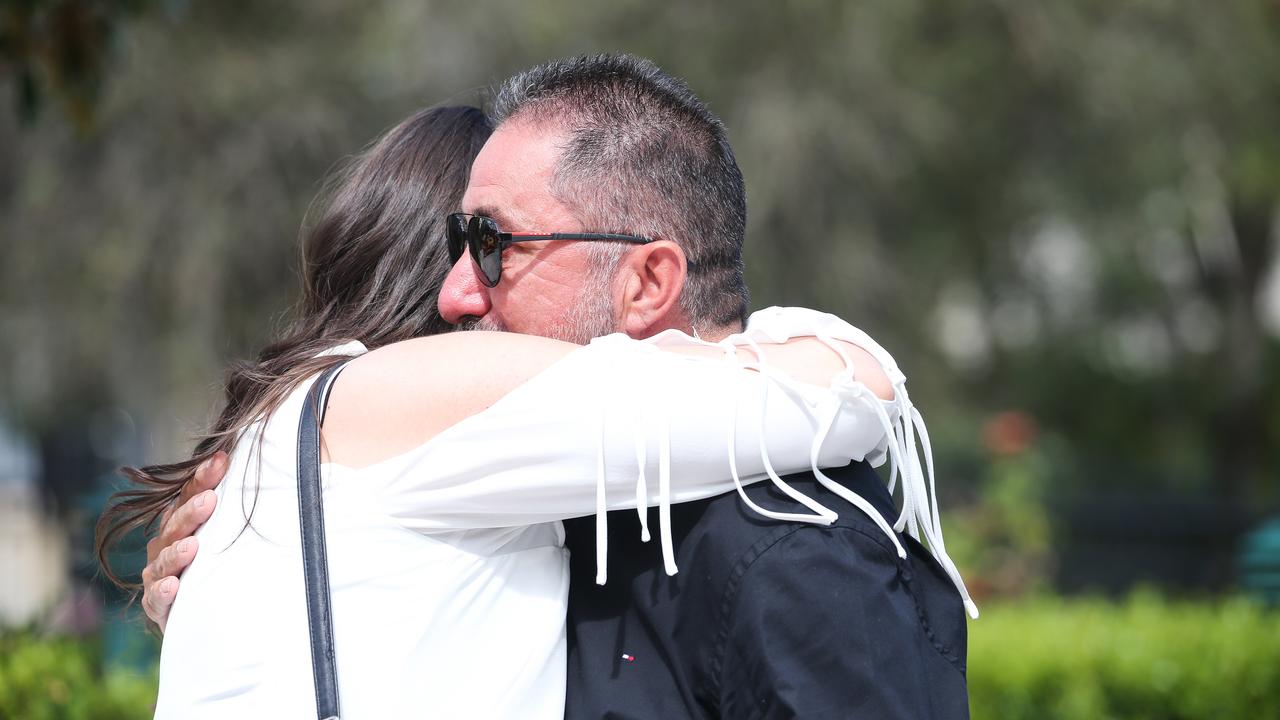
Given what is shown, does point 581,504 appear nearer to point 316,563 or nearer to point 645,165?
point 316,563

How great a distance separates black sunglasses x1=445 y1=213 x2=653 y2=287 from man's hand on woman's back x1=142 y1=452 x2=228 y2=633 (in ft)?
1.47

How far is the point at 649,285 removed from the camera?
174 centimetres

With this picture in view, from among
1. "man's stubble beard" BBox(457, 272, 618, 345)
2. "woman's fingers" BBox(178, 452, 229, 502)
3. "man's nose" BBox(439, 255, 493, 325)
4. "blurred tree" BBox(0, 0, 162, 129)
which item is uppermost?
"blurred tree" BBox(0, 0, 162, 129)

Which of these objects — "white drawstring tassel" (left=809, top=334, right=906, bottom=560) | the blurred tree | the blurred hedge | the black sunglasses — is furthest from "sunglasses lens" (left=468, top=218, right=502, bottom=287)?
the blurred hedge

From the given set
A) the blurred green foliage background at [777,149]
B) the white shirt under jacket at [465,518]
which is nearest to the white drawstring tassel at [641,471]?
the white shirt under jacket at [465,518]

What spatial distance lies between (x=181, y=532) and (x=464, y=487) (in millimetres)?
490

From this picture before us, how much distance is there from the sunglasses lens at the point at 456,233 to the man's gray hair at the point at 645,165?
0.15 m

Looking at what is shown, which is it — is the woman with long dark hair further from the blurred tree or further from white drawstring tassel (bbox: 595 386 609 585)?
the blurred tree

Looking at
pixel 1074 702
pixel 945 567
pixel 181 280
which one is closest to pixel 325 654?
pixel 945 567

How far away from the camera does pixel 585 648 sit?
158 cm

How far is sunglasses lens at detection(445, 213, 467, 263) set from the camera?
1766 mm

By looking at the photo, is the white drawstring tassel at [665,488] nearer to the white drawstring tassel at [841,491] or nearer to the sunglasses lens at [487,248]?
the white drawstring tassel at [841,491]

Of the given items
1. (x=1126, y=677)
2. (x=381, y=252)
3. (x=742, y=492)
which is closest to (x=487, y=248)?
(x=381, y=252)

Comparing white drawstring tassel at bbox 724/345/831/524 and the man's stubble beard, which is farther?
the man's stubble beard
